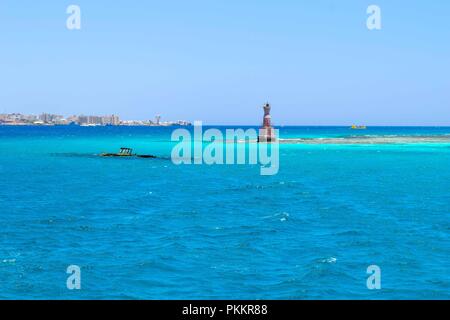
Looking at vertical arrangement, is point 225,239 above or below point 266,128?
below

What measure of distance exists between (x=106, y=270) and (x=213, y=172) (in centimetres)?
6122

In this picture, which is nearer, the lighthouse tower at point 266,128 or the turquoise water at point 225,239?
the turquoise water at point 225,239

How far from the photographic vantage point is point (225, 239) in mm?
37156

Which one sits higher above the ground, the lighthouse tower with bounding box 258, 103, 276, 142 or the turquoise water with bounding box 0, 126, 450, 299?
the lighthouse tower with bounding box 258, 103, 276, 142

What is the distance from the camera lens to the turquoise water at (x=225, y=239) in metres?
27.5

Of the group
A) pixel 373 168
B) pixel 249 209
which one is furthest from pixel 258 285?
pixel 373 168

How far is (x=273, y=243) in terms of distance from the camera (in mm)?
36000

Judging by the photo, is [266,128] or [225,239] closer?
[225,239]

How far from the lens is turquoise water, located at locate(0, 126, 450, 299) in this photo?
27.5 metres

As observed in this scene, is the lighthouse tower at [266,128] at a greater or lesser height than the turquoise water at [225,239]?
greater

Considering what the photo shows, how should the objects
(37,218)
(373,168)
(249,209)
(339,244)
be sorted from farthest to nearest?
(373,168), (249,209), (37,218), (339,244)

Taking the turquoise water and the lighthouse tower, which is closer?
the turquoise water
